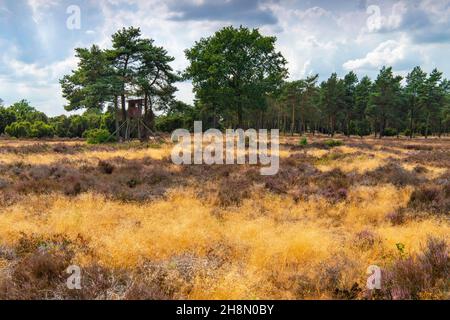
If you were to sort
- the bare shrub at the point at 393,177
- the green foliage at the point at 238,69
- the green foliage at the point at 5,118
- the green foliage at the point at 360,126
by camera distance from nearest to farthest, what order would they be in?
the bare shrub at the point at 393,177
the green foliage at the point at 238,69
the green foliage at the point at 5,118
the green foliage at the point at 360,126

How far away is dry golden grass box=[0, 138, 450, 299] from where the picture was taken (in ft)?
17.4

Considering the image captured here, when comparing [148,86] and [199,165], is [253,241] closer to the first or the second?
[199,165]

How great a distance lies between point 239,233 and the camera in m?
7.43

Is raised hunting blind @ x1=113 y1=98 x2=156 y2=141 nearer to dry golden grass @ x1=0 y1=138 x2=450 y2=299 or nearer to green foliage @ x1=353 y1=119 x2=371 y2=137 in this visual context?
dry golden grass @ x1=0 y1=138 x2=450 y2=299

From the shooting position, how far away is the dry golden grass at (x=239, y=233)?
5315 millimetres

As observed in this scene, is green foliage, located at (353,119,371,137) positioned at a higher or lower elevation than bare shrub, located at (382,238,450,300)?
higher

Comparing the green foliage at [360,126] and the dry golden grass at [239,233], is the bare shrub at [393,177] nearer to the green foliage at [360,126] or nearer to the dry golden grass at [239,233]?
the dry golden grass at [239,233]

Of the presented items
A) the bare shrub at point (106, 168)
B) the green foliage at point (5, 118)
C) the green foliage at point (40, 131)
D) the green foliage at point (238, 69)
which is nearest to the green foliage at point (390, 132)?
the green foliage at point (238, 69)

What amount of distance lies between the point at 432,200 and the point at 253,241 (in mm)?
6692

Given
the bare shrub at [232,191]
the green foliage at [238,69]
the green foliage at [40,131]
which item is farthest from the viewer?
the green foliage at [40,131]

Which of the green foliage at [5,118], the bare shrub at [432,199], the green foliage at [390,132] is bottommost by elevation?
the bare shrub at [432,199]

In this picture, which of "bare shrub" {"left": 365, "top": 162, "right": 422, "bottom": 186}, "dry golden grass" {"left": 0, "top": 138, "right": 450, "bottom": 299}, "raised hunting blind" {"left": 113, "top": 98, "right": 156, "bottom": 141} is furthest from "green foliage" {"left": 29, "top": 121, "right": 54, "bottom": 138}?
"bare shrub" {"left": 365, "top": 162, "right": 422, "bottom": 186}

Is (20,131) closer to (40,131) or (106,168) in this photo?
(40,131)
